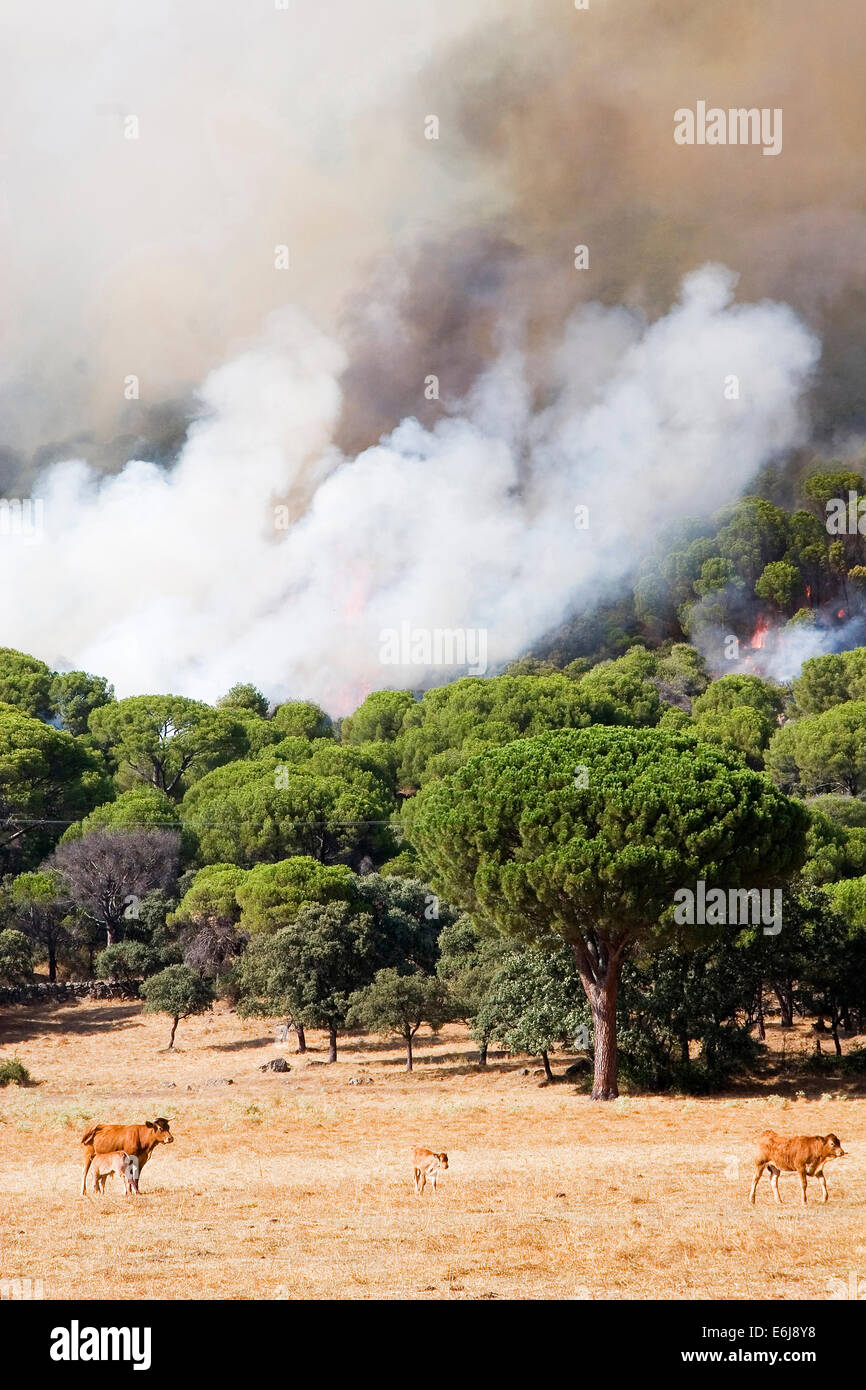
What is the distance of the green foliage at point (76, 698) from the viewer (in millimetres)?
128750

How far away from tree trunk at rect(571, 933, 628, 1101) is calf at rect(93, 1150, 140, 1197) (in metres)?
18.5

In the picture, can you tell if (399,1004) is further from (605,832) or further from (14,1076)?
(605,832)

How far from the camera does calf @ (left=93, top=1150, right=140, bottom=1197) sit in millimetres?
20266

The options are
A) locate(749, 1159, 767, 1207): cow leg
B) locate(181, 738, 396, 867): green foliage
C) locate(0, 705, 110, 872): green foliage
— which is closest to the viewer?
locate(749, 1159, 767, 1207): cow leg

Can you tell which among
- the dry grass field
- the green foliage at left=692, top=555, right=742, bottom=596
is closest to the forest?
the dry grass field

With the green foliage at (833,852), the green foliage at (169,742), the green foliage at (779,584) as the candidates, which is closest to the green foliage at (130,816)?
the green foliage at (169,742)

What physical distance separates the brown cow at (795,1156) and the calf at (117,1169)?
10.2 metres

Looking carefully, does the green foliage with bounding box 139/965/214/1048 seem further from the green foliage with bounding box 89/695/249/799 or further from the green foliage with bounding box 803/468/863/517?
the green foliage with bounding box 803/468/863/517

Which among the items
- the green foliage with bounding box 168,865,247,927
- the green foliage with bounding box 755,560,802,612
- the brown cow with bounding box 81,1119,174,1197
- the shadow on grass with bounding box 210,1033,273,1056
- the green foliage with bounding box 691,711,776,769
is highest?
the green foliage with bounding box 755,560,802,612

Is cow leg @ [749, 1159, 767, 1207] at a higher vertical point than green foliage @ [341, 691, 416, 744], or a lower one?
lower

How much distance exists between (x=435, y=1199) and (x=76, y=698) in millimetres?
117186

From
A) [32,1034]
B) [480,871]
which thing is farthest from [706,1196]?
[32,1034]

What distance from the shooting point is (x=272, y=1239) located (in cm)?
1656

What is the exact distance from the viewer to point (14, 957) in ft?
195
